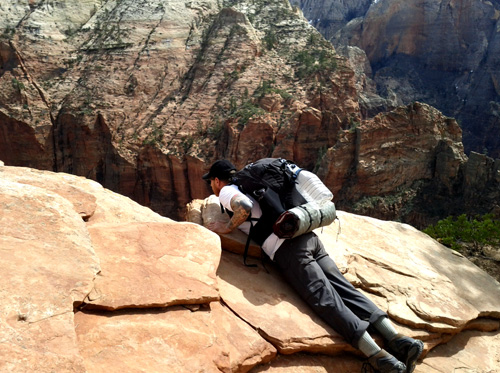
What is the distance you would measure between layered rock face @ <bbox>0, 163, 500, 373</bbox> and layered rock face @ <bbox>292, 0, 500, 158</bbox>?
163 feet

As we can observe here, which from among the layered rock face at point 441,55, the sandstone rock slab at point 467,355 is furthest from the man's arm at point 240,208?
the layered rock face at point 441,55

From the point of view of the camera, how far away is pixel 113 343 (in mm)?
2385

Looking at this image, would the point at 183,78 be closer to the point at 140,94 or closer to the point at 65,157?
the point at 140,94

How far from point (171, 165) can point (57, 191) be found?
77.6 feet

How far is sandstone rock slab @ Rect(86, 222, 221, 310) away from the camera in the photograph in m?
2.71

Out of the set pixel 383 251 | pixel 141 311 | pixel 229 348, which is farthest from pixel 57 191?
pixel 383 251

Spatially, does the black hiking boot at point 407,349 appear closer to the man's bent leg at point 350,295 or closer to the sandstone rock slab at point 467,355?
the man's bent leg at point 350,295

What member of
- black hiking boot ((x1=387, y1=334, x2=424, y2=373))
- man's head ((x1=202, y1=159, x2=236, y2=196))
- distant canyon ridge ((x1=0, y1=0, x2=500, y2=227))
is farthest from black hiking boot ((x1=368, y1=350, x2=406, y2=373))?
distant canyon ridge ((x1=0, y1=0, x2=500, y2=227))

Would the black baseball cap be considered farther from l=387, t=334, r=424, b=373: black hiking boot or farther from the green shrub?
the green shrub

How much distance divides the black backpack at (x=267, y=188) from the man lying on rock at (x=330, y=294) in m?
0.07

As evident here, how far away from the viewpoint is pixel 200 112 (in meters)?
29.2

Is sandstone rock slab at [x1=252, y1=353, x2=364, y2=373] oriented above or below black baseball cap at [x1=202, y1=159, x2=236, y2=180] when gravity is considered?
below

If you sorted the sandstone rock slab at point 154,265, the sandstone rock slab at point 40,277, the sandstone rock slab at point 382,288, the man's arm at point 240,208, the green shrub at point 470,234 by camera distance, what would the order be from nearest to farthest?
1. the sandstone rock slab at point 40,277
2. the sandstone rock slab at point 154,265
3. the sandstone rock slab at point 382,288
4. the man's arm at point 240,208
5. the green shrub at point 470,234

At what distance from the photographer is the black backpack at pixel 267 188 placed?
3.59 m
